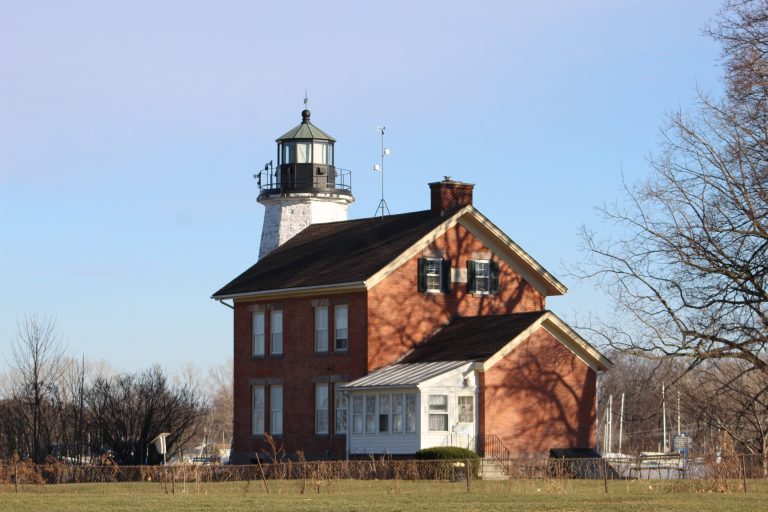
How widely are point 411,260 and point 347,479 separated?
1150cm

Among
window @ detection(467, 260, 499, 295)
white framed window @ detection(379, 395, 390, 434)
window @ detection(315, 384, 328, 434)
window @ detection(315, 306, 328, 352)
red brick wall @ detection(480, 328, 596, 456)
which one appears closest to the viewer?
red brick wall @ detection(480, 328, 596, 456)

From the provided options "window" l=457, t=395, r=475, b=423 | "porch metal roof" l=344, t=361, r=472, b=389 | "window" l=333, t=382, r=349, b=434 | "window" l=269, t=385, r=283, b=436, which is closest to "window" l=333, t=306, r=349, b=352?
"window" l=333, t=382, r=349, b=434

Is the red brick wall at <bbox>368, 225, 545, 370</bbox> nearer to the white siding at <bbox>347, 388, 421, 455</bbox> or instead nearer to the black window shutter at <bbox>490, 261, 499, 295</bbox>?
the black window shutter at <bbox>490, 261, 499, 295</bbox>

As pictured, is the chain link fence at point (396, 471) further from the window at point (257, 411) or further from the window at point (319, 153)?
the window at point (319, 153)

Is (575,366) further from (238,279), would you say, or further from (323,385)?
(238,279)

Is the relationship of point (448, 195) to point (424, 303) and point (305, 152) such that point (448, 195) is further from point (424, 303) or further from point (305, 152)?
point (305, 152)

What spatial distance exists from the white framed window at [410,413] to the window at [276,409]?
25.3ft

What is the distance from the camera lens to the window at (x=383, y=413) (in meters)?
45.8

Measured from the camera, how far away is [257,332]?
173 feet

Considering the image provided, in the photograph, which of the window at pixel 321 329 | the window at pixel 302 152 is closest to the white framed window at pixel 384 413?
the window at pixel 321 329

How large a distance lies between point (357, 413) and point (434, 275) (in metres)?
5.74

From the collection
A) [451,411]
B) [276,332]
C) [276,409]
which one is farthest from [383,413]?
[276,332]

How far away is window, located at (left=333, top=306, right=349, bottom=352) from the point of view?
48.8 m

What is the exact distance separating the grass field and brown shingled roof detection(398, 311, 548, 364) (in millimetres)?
8209
